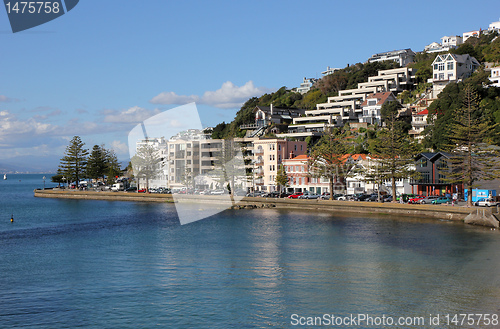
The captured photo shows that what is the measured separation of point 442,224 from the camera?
47.3m

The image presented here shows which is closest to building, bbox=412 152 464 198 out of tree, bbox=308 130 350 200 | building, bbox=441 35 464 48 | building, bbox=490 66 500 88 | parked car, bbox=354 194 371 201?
parked car, bbox=354 194 371 201

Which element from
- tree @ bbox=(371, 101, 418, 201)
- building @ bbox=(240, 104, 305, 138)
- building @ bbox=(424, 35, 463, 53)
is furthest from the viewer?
building @ bbox=(424, 35, 463, 53)

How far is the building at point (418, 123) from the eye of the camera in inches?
3477

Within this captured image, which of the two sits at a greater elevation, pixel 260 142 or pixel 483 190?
pixel 260 142

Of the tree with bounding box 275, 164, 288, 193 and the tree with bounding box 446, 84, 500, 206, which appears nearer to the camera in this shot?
the tree with bounding box 446, 84, 500, 206

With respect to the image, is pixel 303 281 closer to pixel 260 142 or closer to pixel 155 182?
pixel 260 142

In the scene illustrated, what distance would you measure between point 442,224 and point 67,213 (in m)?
51.2

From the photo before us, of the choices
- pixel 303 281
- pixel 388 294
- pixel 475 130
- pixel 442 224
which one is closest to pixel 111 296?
pixel 303 281

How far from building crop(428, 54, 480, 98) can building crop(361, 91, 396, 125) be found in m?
9.32

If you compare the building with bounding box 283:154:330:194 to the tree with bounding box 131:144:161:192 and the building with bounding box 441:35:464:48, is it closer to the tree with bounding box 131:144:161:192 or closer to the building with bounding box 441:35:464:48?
the tree with bounding box 131:144:161:192

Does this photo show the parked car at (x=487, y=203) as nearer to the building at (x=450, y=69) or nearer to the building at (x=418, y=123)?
the building at (x=418, y=123)

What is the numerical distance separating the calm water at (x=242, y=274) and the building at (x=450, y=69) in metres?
59.3

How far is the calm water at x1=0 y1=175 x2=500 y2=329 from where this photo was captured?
21.1 meters

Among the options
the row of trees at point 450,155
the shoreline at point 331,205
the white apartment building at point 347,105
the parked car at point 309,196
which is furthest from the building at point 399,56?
the shoreline at point 331,205
